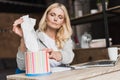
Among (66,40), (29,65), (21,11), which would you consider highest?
(21,11)

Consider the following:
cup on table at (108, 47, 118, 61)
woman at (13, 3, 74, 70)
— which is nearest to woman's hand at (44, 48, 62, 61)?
woman at (13, 3, 74, 70)

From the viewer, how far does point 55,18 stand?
150 cm

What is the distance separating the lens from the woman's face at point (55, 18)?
59.2 inches

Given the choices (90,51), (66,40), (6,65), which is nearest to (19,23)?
(66,40)

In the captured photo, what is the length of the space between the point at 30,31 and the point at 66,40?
456 millimetres

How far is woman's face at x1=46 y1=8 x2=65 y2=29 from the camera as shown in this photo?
4.93ft

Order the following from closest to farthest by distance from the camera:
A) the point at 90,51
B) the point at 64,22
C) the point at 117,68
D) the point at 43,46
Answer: the point at 117,68, the point at 43,46, the point at 64,22, the point at 90,51

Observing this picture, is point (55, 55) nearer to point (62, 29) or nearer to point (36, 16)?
point (62, 29)

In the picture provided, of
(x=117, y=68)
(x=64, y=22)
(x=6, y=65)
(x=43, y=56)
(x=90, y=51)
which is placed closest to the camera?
(x=43, y=56)

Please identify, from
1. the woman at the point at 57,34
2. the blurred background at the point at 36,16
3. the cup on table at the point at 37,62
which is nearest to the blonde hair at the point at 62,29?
the woman at the point at 57,34

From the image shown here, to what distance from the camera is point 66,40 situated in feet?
5.04

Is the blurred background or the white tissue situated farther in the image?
the blurred background

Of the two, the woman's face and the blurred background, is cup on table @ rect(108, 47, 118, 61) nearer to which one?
the woman's face

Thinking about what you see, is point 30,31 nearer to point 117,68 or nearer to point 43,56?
point 43,56
